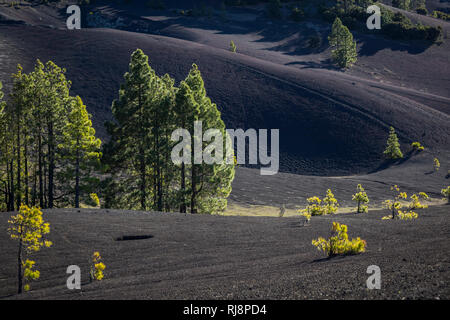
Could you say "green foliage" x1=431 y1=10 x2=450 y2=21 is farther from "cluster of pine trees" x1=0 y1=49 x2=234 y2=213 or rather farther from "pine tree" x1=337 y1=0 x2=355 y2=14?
"cluster of pine trees" x1=0 y1=49 x2=234 y2=213

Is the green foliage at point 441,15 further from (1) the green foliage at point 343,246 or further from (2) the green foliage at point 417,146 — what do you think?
(1) the green foliage at point 343,246

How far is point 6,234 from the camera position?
1881 cm

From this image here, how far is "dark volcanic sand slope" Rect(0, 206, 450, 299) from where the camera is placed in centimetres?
1132

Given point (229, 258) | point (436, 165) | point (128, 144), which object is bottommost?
point (436, 165)

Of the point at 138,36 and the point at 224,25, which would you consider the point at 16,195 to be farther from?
the point at 224,25

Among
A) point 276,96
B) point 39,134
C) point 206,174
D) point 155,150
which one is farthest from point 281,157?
point 39,134

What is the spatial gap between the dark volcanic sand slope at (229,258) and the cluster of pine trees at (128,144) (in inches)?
317

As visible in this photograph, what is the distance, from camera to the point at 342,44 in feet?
321

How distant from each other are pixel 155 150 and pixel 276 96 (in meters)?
46.2

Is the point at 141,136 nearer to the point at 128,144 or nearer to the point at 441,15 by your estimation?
the point at 128,144

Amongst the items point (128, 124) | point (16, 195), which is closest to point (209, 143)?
point (128, 124)

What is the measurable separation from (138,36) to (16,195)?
6788cm

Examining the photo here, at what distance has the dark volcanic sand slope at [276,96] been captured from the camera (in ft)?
206
